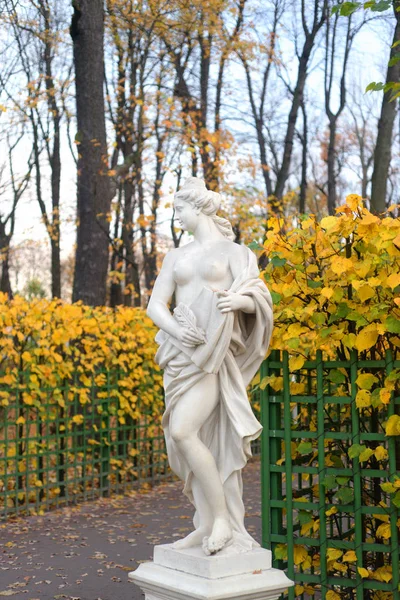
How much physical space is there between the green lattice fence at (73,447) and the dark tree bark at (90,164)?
6.52 feet

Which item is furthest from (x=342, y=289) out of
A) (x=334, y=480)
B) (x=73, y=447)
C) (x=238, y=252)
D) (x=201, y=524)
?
(x=73, y=447)

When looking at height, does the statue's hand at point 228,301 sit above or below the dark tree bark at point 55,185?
below

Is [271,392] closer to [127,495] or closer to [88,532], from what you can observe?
[88,532]

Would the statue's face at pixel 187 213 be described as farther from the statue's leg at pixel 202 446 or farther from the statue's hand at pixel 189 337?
the statue's leg at pixel 202 446

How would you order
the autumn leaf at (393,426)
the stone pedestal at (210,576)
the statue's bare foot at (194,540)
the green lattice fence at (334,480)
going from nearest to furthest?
the stone pedestal at (210,576) < the statue's bare foot at (194,540) < the autumn leaf at (393,426) < the green lattice fence at (334,480)

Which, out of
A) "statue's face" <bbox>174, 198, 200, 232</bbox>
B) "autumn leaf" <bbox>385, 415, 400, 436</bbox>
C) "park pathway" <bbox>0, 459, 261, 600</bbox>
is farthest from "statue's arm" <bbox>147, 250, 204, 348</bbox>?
"park pathway" <bbox>0, 459, 261, 600</bbox>

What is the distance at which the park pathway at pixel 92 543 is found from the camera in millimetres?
6333

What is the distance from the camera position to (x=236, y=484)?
444 cm

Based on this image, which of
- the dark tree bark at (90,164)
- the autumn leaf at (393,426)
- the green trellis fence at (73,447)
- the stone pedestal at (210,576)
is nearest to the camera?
the stone pedestal at (210,576)

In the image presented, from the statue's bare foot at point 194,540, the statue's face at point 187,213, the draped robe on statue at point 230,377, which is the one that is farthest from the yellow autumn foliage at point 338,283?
the statue's bare foot at point 194,540

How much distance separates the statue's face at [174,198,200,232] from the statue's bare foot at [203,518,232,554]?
5.47ft

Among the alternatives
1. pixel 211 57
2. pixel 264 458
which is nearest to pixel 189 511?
pixel 264 458

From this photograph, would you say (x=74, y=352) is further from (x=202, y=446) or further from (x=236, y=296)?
(x=236, y=296)

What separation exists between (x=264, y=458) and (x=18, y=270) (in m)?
41.6
